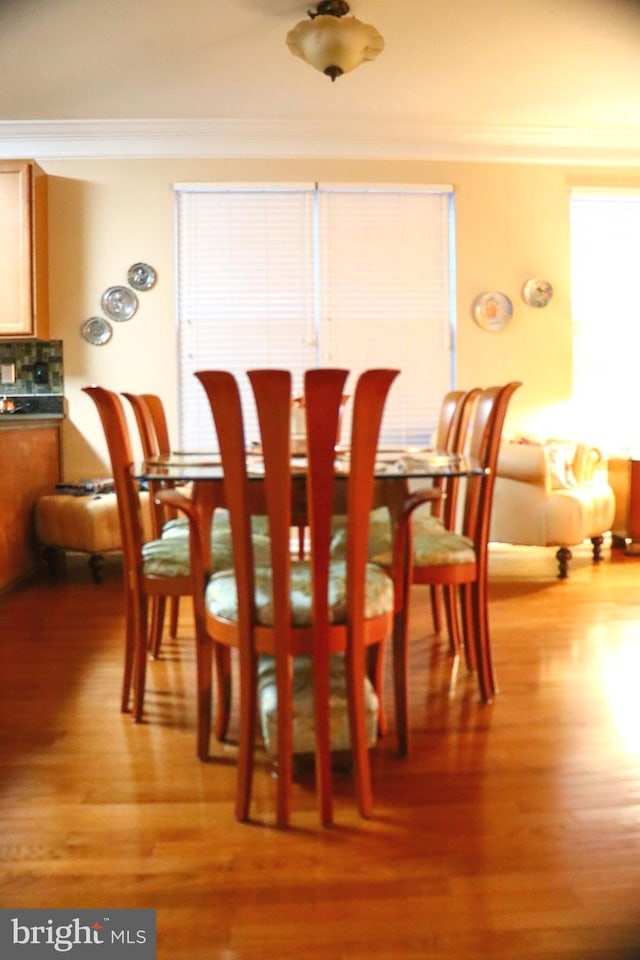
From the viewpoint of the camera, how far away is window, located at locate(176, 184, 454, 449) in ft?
16.8

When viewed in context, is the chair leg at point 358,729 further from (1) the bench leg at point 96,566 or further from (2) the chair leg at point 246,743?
(1) the bench leg at point 96,566

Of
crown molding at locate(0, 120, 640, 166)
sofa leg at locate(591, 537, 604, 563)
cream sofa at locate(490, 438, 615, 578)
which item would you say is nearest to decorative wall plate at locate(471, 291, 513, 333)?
crown molding at locate(0, 120, 640, 166)

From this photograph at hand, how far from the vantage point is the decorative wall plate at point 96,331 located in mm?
5078

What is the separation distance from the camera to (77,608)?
147 inches

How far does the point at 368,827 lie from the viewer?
1678 millimetres

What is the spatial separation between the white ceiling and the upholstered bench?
2.41 metres

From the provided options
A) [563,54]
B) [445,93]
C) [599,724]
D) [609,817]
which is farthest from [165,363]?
[609,817]

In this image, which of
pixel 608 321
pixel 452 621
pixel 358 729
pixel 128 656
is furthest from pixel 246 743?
pixel 608 321

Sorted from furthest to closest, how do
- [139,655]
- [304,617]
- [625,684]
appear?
1. [625,684]
2. [139,655]
3. [304,617]

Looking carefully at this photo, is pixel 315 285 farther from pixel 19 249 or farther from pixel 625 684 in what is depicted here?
pixel 625 684

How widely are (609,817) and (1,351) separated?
4.81 metres

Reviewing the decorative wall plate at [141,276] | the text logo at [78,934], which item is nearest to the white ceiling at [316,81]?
the decorative wall plate at [141,276]

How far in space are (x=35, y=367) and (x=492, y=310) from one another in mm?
3253

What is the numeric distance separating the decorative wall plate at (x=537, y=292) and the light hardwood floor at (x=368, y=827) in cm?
317
